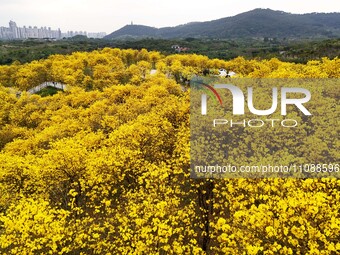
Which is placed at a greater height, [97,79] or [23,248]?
[97,79]

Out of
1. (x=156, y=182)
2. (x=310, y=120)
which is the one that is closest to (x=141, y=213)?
(x=156, y=182)

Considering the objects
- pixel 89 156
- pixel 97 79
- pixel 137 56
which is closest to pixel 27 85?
pixel 97 79

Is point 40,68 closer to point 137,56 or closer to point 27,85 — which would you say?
point 27,85

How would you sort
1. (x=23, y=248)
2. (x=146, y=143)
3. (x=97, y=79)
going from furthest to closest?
(x=97, y=79) → (x=146, y=143) → (x=23, y=248)

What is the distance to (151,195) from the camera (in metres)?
22.1

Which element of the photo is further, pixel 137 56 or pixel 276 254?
pixel 137 56

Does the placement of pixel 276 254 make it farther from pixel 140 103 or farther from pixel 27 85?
pixel 27 85

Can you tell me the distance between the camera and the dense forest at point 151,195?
15.9 meters

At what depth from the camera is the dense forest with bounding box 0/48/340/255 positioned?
15930mm

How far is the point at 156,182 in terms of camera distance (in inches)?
953

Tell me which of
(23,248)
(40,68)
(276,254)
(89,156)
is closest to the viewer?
(276,254)

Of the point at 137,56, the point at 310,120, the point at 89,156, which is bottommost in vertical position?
the point at 89,156

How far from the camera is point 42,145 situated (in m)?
46.9

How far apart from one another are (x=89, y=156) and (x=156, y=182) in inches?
380
